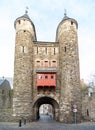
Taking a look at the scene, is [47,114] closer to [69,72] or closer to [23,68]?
[23,68]

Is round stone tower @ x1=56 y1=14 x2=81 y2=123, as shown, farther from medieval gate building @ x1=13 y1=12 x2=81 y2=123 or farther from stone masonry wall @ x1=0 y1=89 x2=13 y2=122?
stone masonry wall @ x1=0 y1=89 x2=13 y2=122

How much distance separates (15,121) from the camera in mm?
26375

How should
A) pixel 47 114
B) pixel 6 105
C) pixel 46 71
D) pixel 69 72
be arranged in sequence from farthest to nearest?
pixel 47 114 < pixel 46 71 < pixel 6 105 < pixel 69 72

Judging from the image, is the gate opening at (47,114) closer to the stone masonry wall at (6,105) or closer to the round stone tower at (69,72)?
the stone masonry wall at (6,105)

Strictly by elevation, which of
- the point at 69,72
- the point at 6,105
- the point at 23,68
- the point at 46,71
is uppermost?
the point at 23,68

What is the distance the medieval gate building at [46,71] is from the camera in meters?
27.0

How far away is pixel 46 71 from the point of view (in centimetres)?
2881

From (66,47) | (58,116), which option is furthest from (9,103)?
(66,47)

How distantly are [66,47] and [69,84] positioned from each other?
16.0 feet

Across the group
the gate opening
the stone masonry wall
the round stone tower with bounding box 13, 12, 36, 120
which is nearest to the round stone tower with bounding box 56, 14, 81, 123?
the round stone tower with bounding box 13, 12, 36, 120

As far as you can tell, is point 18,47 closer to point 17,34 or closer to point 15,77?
point 17,34

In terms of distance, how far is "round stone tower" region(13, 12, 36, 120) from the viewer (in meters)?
26.9

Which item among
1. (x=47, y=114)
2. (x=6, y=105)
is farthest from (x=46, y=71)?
(x=47, y=114)

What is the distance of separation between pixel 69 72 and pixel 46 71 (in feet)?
10.4
